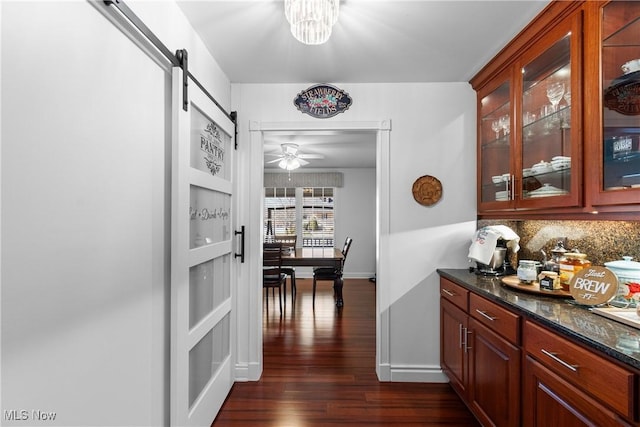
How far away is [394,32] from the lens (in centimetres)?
204

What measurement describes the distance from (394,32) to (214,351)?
2317 mm

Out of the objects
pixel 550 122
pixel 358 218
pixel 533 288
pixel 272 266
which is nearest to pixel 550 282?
pixel 533 288

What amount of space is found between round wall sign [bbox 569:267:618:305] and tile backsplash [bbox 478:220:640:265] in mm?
316

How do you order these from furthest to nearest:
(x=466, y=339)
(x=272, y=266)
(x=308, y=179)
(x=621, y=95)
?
1. (x=308, y=179)
2. (x=272, y=266)
3. (x=466, y=339)
4. (x=621, y=95)

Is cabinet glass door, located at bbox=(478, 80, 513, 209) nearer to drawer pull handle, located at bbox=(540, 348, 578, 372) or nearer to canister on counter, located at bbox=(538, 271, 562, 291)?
canister on counter, located at bbox=(538, 271, 562, 291)

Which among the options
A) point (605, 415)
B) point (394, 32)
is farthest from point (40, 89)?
point (605, 415)

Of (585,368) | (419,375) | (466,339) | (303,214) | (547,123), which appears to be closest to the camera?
(585,368)

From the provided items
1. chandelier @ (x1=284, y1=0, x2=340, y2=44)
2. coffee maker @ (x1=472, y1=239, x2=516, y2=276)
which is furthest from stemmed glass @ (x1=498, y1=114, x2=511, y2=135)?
chandelier @ (x1=284, y1=0, x2=340, y2=44)

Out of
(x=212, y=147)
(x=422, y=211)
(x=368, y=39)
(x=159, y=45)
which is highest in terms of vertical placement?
(x=368, y=39)

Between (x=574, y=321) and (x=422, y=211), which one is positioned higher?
(x=422, y=211)

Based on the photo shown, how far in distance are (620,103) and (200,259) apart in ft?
7.03

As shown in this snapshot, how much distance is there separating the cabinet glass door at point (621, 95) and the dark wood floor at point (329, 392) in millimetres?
1749

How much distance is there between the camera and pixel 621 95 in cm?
144

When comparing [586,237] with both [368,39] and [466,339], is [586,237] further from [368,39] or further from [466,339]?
[368,39]
